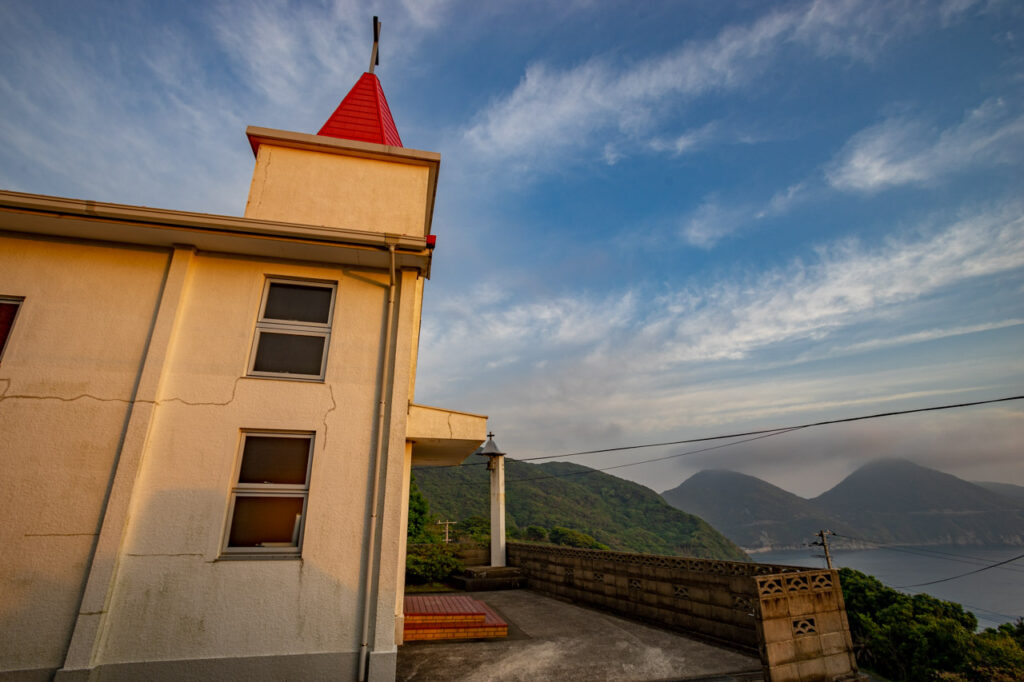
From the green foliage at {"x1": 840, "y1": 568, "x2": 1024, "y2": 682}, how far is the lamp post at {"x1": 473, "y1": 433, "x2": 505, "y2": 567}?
9649 millimetres

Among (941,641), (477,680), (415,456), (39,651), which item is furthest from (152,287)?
(941,641)

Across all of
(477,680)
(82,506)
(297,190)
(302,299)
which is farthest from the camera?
(297,190)

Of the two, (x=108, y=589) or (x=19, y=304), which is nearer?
(x=108, y=589)

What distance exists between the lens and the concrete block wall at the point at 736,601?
16.9 feet

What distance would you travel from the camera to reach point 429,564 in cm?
1405

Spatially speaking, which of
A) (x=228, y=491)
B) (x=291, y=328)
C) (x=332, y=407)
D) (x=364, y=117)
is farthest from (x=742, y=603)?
(x=364, y=117)

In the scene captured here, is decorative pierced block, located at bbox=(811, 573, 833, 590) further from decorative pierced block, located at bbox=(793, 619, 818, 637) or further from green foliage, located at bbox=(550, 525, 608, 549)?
green foliage, located at bbox=(550, 525, 608, 549)

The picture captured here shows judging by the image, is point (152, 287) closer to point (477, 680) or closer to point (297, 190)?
point (297, 190)

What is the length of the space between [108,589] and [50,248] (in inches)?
158

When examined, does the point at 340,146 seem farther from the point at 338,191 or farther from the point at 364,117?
the point at 364,117

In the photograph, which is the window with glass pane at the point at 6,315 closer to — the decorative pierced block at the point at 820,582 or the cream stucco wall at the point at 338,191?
the cream stucco wall at the point at 338,191

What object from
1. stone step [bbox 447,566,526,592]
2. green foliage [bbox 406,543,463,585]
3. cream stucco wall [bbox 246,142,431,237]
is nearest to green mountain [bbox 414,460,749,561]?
green foliage [bbox 406,543,463,585]

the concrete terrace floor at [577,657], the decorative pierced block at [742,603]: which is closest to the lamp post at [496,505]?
the concrete terrace floor at [577,657]

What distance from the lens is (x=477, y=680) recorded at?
16.7 ft
